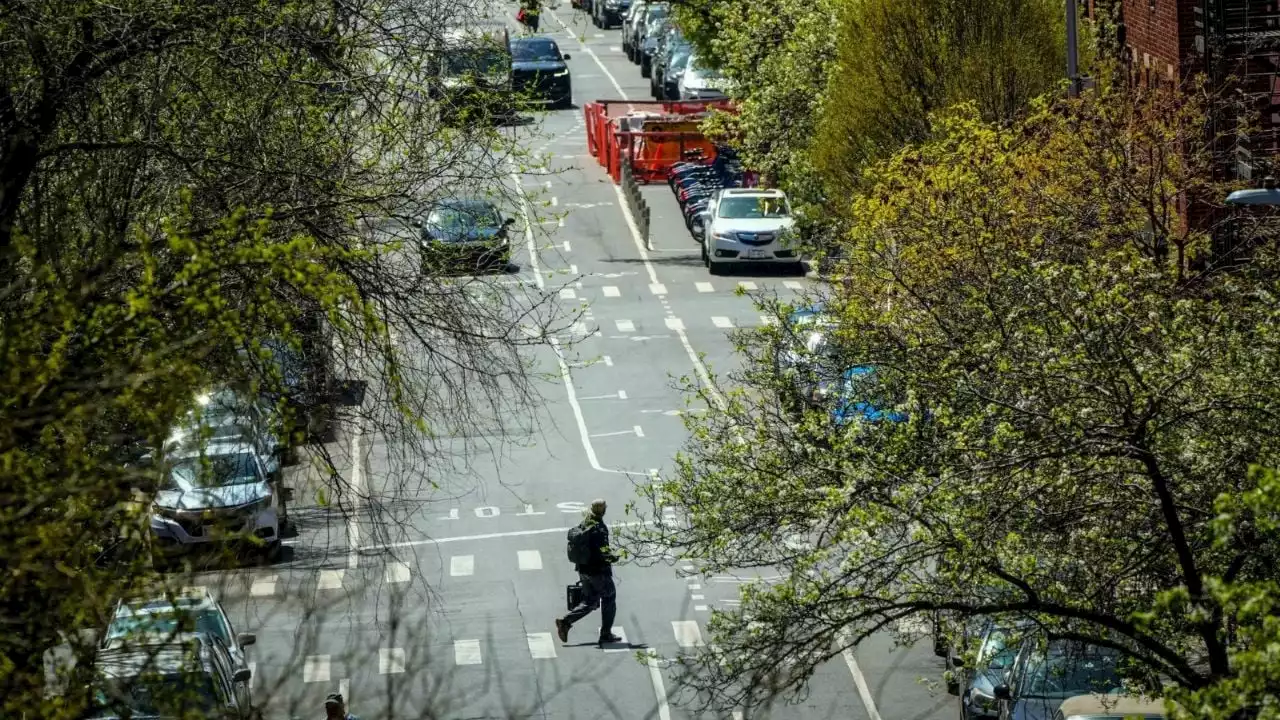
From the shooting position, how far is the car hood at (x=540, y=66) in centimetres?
5903

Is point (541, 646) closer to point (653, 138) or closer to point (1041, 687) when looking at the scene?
point (1041, 687)

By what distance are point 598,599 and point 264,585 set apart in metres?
5.37

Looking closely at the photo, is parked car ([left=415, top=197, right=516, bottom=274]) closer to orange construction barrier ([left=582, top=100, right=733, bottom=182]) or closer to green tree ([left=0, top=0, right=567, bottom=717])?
green tree ([left=0, top=0, right=567, bottom=717])

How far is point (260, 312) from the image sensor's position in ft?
38.4

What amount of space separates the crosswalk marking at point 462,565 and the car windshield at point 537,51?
34.6 meters

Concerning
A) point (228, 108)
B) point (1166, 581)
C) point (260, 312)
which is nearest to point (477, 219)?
point (228, 108)

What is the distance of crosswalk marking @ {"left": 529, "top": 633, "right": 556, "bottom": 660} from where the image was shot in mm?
22953

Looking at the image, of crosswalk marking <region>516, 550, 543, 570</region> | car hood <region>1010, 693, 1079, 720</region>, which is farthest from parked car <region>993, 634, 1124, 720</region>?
crosswalk marking <region>516, 550, 543, 570</region>

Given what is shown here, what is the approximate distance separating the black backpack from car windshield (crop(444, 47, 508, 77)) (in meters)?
5.30

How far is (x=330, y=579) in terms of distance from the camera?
25.9 meters

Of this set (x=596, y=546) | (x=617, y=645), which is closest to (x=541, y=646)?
(x=617, y=645)

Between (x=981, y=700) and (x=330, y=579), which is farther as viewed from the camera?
(x=330, y=579)

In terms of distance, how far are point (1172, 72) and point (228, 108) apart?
52.7ft

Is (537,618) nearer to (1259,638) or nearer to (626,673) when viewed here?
(626,673)
